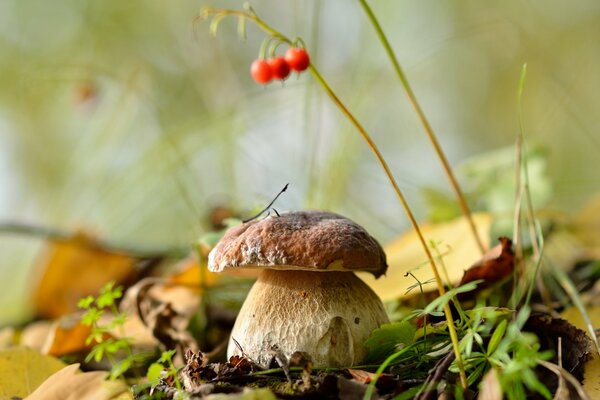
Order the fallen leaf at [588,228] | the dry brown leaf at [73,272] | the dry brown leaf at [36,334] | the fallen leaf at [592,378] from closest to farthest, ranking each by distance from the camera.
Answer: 1. the fallen leaf at [592,378]
2. the dry brown leaf at [36,334]
3. the fallen leaf at [588,228]
4. the dry brown leaf at [73,272]

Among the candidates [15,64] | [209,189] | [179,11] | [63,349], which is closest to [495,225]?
[63,349]

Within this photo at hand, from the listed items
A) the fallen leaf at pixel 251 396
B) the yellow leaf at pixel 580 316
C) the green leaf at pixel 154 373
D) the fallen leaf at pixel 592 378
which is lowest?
the fallen leaf at pixel 592 378

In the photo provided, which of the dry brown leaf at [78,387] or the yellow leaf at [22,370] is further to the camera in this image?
the yellow leaf at [22,370]

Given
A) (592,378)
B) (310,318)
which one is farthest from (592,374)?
(310,318)

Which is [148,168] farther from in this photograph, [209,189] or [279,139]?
[209,189]

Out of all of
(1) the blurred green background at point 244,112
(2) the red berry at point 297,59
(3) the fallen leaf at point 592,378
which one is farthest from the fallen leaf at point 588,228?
(2) the red berry at point 297,59

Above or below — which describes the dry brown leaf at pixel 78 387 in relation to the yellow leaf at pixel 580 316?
above

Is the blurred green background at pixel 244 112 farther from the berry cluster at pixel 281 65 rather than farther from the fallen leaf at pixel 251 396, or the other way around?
the fallen leaf at pixel 251 396

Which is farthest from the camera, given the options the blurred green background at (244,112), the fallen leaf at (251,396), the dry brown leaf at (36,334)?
the blurred green background at (244,112)
